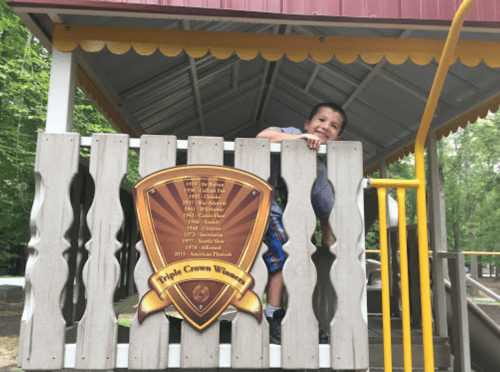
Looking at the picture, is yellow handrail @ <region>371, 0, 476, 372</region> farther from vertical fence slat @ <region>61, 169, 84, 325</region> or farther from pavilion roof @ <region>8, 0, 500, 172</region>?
vertical fence slat @ <region>61, 169, 84, 325</region>

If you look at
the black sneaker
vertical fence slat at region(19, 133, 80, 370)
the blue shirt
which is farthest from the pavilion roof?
the black sneaker

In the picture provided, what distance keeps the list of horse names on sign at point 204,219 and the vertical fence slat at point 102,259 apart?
0.37 m

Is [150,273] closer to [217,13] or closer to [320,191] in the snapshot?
[320,191]

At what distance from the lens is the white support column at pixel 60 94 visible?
3107 millimetres

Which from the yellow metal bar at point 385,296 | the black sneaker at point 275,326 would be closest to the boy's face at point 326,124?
the yellow metal bar at point 385,296

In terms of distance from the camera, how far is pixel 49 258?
2160 millimetres

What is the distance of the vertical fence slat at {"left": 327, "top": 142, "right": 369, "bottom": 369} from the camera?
86.2 inches

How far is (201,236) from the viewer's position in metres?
2.20

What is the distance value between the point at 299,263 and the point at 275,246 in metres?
0.29

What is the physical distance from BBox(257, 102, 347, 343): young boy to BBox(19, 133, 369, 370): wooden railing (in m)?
0.26

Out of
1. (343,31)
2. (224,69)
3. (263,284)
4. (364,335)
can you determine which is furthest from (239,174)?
(224,69)

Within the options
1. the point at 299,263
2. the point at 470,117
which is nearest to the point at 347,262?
the point at 299,263

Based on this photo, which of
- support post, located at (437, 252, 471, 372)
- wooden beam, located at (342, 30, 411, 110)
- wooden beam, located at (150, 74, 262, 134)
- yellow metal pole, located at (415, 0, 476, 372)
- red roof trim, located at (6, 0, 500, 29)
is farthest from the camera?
wooden beam, located at (150, 74, 262, 134)

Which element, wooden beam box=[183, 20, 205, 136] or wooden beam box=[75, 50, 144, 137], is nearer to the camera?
wooden beam box=[75, 50, 144, 137]
